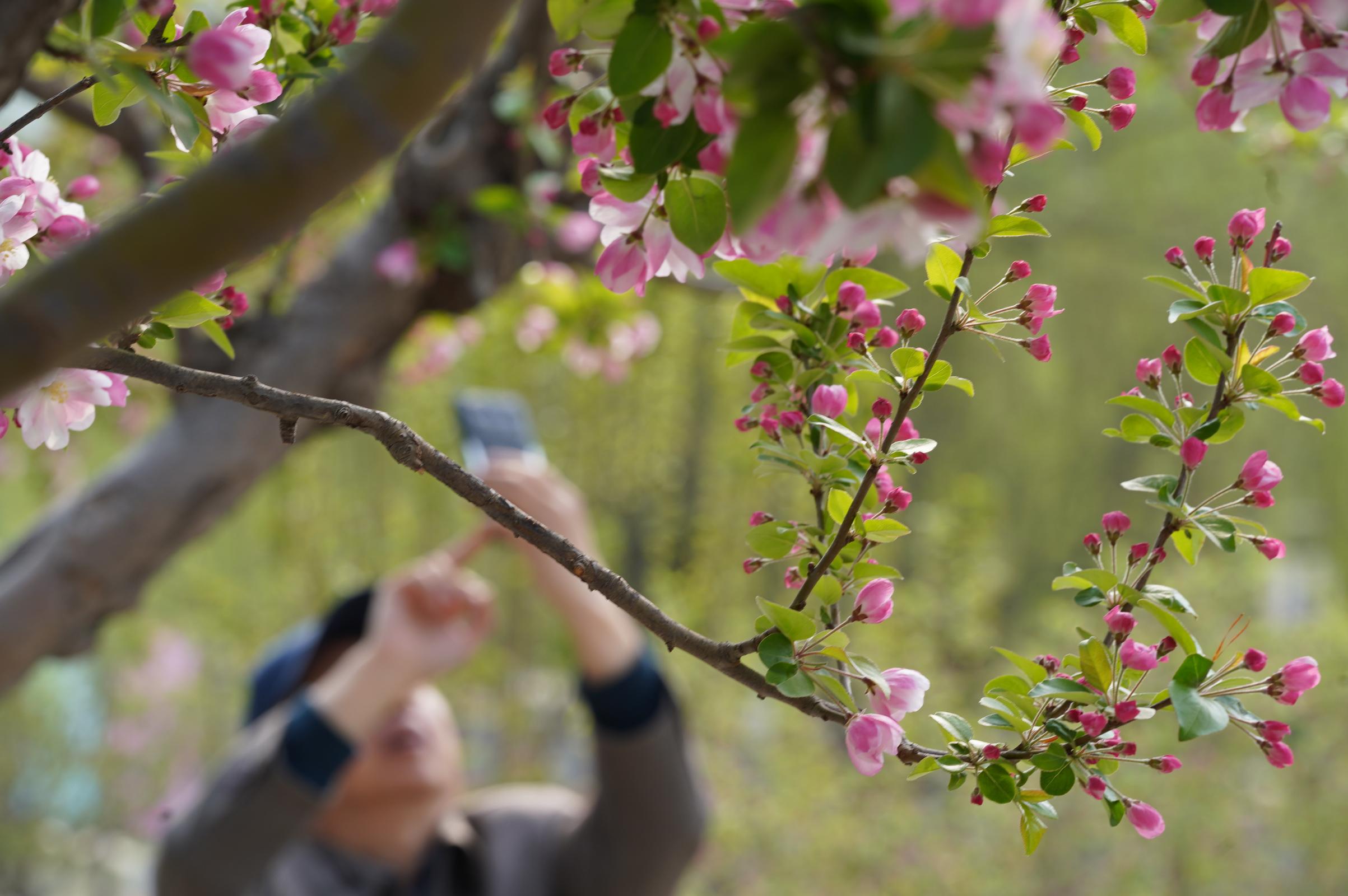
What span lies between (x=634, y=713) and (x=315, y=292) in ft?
2.19

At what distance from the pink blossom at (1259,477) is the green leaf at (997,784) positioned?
0.14 meters

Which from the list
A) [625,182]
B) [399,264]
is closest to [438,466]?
[625,182]

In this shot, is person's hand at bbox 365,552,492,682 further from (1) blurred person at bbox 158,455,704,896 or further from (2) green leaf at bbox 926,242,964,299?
(2) green leaf at bbox 926,242,964,299

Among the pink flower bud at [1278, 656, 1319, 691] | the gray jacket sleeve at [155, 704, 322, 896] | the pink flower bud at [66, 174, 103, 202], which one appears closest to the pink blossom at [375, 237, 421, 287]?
the gray jacket sleeve at [155, 704, 322, 896]

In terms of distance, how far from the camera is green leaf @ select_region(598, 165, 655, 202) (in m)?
0.33

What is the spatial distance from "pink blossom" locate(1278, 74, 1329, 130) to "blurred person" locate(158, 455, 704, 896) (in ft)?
3.34

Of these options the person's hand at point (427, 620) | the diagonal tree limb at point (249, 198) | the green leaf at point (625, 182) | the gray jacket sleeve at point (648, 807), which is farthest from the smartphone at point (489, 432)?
the diagonal tree limb at point (249, 198)

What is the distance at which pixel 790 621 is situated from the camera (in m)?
0.35

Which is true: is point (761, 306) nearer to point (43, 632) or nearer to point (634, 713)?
point (43, 632)

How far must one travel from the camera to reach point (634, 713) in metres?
1.41

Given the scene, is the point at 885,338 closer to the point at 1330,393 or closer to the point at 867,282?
the point at 867,282

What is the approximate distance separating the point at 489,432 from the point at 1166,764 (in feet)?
3.82

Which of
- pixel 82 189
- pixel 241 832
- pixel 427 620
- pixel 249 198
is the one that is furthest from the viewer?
pixel 427 620

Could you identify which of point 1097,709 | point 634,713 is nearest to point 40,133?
point 634,713
